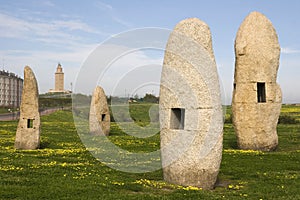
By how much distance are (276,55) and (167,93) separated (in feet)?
37.7

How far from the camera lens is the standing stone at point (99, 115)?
3019 cm

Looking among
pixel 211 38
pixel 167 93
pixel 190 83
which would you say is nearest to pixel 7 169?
pixel 167 93

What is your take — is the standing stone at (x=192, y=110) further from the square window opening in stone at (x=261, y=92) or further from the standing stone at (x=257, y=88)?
the square window opening in stone at (x=261, y=92)

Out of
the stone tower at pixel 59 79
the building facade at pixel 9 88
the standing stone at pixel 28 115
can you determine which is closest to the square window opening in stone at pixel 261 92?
the standing stone at pixel 28 115

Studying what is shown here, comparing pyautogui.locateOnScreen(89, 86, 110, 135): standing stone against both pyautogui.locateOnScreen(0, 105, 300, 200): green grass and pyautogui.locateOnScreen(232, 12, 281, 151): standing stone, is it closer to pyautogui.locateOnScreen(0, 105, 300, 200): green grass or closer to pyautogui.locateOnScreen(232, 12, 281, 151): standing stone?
pyautogui.locateOnScreen(0, 105, 300, 200): green grass

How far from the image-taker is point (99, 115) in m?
30.4

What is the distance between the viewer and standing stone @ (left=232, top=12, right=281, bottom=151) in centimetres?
2128

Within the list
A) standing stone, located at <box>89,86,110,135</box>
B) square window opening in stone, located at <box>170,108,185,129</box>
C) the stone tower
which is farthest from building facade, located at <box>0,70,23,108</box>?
square window opening in stone, located at <box>170,108,185,129</box>

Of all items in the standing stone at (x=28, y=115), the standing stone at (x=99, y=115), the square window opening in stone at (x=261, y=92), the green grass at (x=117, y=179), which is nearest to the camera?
the green grass at (x=117, y=179)

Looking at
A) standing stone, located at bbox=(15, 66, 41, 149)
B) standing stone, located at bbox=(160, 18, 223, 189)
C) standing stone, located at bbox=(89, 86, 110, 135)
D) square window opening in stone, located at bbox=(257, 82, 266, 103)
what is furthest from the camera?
standing stone, located at bbox=(89, 86, 110, 135)

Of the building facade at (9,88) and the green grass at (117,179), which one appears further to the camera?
the building facade at (9,88)

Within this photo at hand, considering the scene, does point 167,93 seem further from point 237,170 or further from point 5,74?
point 5,74

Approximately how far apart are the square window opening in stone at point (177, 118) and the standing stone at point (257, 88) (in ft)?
31.7

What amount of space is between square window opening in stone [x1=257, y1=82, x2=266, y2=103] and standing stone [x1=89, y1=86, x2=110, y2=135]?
12772 mm
